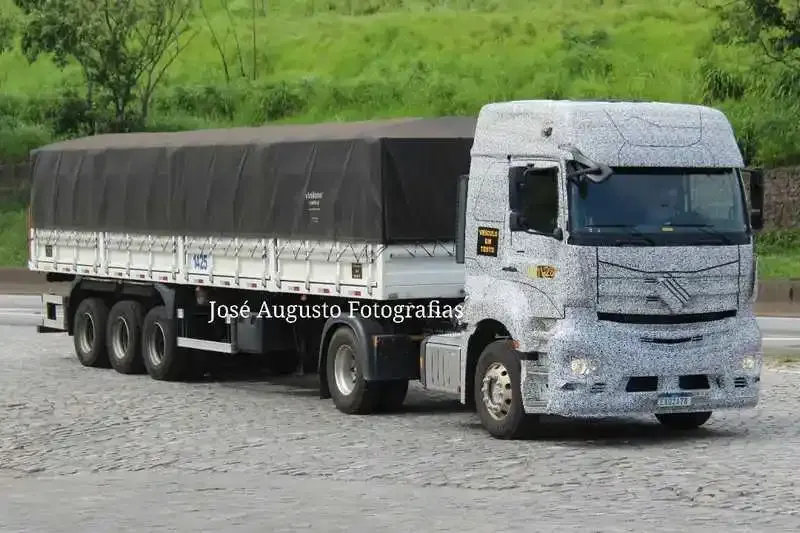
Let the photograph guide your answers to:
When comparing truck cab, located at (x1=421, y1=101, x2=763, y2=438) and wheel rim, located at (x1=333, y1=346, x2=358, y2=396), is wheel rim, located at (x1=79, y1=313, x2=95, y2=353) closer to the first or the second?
wheel rim, located at (x1=333, y1=346, x2=358, y2=396)

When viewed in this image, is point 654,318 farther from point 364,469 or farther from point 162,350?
point 162,350

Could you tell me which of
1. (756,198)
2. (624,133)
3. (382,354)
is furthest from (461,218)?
(756,198)

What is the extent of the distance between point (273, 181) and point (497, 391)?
4.72m

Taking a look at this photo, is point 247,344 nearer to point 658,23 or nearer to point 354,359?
point 354,359

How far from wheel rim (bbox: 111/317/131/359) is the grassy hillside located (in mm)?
24321

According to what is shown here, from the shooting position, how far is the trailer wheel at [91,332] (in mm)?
23578

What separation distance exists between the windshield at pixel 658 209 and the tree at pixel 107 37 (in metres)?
31.6

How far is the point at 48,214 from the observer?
24703mm

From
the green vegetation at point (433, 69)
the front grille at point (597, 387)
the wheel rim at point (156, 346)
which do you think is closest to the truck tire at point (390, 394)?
the front grille at point (597, 387)

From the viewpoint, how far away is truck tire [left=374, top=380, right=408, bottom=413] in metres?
17.9

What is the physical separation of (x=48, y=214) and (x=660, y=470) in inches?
510

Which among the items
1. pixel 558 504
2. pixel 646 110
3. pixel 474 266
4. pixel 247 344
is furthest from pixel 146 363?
pixel 558 504

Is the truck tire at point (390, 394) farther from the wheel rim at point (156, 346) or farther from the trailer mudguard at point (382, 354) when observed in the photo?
the wheel rim at point (156, 346)

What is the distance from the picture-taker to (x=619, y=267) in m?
15.2
